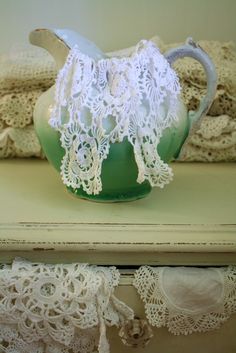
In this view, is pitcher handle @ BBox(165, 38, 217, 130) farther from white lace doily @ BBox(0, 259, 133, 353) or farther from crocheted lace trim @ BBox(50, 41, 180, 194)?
white lace doily @ BBox(0, 259, 133, 353)

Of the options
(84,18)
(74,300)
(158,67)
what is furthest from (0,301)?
(84,18)

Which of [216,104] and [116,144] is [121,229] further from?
[216,104]

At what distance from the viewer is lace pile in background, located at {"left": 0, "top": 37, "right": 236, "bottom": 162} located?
32.3 inches

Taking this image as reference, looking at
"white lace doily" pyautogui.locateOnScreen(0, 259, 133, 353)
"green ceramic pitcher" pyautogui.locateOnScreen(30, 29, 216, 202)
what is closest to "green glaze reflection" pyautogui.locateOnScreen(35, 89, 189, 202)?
"green ceramic pitcher" pyautogui.locateOnScreen(30, 29, 216, 202)

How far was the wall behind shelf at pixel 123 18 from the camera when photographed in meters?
0.99

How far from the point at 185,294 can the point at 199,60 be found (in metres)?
0.29

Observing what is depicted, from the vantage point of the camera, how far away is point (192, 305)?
549mm

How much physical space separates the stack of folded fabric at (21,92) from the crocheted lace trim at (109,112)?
0.73 ft

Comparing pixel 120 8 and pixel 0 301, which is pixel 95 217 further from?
pixel 120 8

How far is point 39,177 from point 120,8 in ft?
1.31

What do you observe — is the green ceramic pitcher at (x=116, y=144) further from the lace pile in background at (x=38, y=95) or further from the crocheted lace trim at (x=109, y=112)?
the lace pile in background at (x=38, y=95)

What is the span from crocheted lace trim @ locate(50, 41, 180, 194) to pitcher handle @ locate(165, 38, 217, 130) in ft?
0.14

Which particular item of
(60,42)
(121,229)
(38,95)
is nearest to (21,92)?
(38,95)

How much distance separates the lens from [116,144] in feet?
1.95
